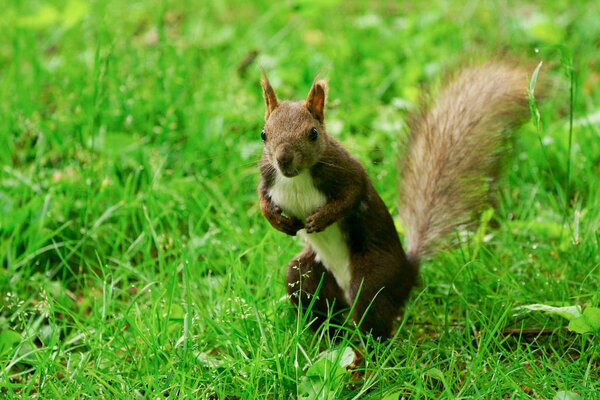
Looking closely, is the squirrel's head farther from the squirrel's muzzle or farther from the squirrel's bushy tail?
Result: the squirrel's bushy tail

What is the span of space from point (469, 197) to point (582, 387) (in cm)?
65

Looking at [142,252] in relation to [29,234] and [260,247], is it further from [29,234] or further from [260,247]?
[260,247]

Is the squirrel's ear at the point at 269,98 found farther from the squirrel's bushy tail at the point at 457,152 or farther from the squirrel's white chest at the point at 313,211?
the squirrel's bushy tail at the point at 457,152

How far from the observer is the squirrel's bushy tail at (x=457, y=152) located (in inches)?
82.4

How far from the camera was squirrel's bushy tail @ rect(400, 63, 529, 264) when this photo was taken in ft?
6.87

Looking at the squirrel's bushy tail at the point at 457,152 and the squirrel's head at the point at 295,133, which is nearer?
the squirrel's head at the point at 295,133

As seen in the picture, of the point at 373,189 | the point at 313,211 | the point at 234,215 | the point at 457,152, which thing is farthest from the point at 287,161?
the point at 234,215

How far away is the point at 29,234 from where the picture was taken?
2.33 m

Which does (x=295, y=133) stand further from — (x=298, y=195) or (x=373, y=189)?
(x=373, y=189)

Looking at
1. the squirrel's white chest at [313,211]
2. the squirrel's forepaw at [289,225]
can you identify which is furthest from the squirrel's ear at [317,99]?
the squirrel's forepaw at [289,225]

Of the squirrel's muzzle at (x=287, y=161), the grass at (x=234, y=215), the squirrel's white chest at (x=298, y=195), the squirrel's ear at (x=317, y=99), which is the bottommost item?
the grass at (x=234, y=215)

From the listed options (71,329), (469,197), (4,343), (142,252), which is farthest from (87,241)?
(469,197)

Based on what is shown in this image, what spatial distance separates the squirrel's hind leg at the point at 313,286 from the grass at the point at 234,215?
2.3 inches

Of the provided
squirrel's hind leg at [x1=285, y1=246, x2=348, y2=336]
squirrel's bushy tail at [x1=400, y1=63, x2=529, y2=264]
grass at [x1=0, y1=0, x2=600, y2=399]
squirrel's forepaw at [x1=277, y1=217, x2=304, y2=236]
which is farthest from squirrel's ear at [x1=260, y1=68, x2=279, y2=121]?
squirrel's bushy tail at [x1=400, y1=63, x2=529, y2=264]
